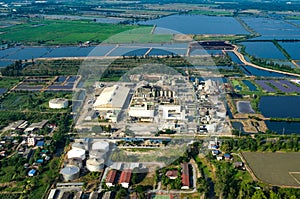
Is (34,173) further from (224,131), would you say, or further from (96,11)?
(96,11)

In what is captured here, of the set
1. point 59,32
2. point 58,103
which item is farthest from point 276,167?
point 59,32

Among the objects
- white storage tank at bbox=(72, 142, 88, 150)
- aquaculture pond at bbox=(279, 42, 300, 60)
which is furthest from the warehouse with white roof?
aquaculture pond at bbox=(279, 42, 300, 60)

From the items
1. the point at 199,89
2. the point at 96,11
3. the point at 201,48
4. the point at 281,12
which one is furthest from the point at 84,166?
the point at 281,12

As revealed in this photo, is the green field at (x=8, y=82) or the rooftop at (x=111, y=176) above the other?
the rooftop at (x=111, y=176)

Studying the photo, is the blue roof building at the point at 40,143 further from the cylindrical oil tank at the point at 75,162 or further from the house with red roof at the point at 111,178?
the house with red roof at the point at 111,178

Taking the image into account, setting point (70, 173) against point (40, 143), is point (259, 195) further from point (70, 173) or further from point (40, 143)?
point (40, 143)

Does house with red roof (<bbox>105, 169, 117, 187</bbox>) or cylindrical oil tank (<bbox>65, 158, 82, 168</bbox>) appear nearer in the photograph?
house with red roof (<bbox>105, 169, 117, 187</bbox>)

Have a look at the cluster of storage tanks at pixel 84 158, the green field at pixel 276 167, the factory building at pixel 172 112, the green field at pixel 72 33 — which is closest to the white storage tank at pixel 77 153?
the cluster of storage tanks at pixel 84 158

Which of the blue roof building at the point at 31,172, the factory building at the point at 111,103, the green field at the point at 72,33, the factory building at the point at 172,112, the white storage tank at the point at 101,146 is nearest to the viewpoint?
the blue roof building at the point at 31,172

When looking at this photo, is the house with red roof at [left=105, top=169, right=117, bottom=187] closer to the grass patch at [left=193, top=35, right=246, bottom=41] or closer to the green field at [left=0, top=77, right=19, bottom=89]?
the green field at [left=0, top=77, right=19, bottom=89]
